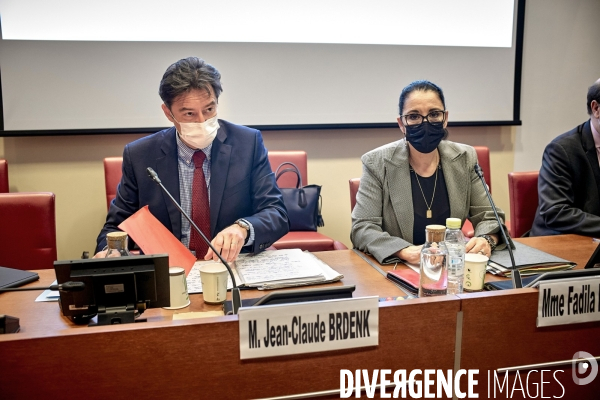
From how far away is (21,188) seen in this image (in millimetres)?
2834

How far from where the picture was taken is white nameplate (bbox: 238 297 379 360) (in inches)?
32.5

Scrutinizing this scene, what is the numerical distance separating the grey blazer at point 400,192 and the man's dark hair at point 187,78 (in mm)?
666

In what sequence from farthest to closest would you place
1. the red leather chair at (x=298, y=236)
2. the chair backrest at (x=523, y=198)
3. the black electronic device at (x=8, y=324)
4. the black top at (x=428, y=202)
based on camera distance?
1. the red leather chair at (x=298, y=236)
2. the chair backrest at (x=523, y=198)
3. the black top at (x=428, y=202)
4. the black electronic device at (x=8, y=324)

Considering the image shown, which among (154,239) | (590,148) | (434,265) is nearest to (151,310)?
(154,239)

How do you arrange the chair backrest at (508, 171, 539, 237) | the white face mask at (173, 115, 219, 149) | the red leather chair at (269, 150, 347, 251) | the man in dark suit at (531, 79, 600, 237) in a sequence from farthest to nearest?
1. the red leather chair at (269, 150, 347, 251)
2. the chair backrest at (508, 171, 539, 237)
3. the man in dark suit at (531, 79, 600, 237)
4. the white face mask at (173, 115, 219, 149)

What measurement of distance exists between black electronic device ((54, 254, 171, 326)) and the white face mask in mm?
845

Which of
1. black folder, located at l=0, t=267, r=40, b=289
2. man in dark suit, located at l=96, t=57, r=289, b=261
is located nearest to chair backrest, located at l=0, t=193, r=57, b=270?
man in dark suit, located at l=96, t=57, r=289, b=261

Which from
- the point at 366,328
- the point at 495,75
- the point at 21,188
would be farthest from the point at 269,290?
the point at 495,75

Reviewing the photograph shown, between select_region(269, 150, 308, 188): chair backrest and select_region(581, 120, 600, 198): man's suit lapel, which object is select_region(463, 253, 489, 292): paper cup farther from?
select_region(269, 150, 308, 188): chair backrest

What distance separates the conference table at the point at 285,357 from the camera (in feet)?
2.53

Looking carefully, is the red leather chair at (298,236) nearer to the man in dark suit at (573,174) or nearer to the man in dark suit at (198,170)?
the man in dark suit at (198,170)

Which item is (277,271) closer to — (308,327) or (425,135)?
(308,327)

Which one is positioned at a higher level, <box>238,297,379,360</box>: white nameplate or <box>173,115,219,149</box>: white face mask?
<box>173,115,219,149</box>: white face mask

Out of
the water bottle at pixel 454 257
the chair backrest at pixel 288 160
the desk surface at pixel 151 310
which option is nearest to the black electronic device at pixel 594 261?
the water bottle at pixel 454 257
